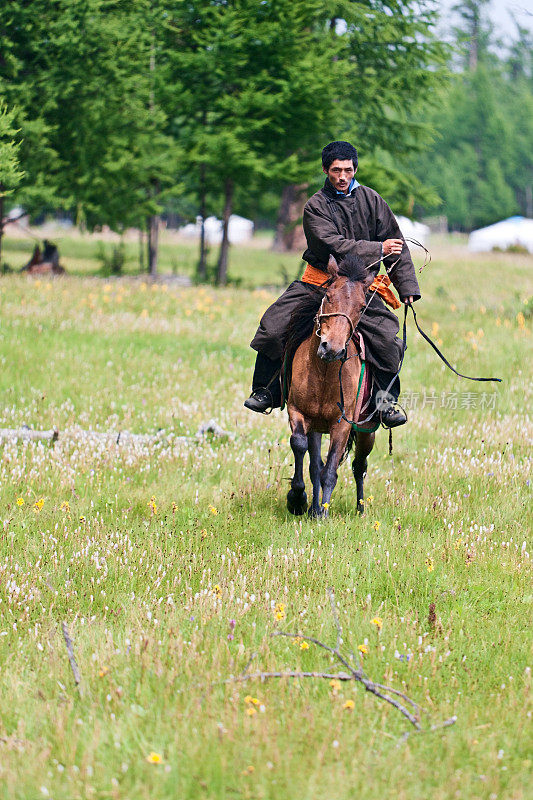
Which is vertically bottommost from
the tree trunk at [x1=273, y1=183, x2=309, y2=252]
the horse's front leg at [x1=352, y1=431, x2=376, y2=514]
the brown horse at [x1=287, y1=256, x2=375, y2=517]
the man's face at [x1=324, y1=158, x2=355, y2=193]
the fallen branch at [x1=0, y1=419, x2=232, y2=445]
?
the fallen branch at [x1=0, y1=419, x2=232, y2=445]

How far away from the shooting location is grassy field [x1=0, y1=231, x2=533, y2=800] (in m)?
3.72

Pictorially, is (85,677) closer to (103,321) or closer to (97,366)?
(97,366)

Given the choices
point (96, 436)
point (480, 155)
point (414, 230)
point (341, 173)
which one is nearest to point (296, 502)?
point (341, 173)

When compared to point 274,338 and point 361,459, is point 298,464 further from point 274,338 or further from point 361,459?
point 274,338

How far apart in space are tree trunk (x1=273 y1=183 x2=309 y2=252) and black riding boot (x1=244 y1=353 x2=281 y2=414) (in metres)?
18.8

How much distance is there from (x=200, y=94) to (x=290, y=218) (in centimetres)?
1557

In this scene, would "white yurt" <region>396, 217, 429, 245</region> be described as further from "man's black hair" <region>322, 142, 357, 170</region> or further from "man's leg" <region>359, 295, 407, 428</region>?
"man's black hair" <region>322, 142, 357, 170</region>

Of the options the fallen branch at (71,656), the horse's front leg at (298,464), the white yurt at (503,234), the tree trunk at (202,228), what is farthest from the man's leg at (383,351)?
the white yurt at (503,234)

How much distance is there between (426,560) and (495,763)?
241 centimetres

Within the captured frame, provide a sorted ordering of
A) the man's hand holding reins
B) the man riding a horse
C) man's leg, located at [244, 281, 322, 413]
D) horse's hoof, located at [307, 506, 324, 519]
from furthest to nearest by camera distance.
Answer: man's leg, located at [244, 281, 322, 413], horse's hoof, located at [307, 506, 324, 519], the man riding a horse, the man's hand holding reins

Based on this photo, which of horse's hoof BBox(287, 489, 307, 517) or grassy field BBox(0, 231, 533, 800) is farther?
horse's hoof BBox(287, 489, 307, 517)

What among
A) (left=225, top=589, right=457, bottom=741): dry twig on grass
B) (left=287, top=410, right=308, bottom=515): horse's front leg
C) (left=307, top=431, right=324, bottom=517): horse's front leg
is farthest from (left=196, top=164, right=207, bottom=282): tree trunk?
(left=225, top=589, right=457, bottom=741): dry twig on grass

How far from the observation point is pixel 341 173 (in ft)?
22.5

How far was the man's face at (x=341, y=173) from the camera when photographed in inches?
269
